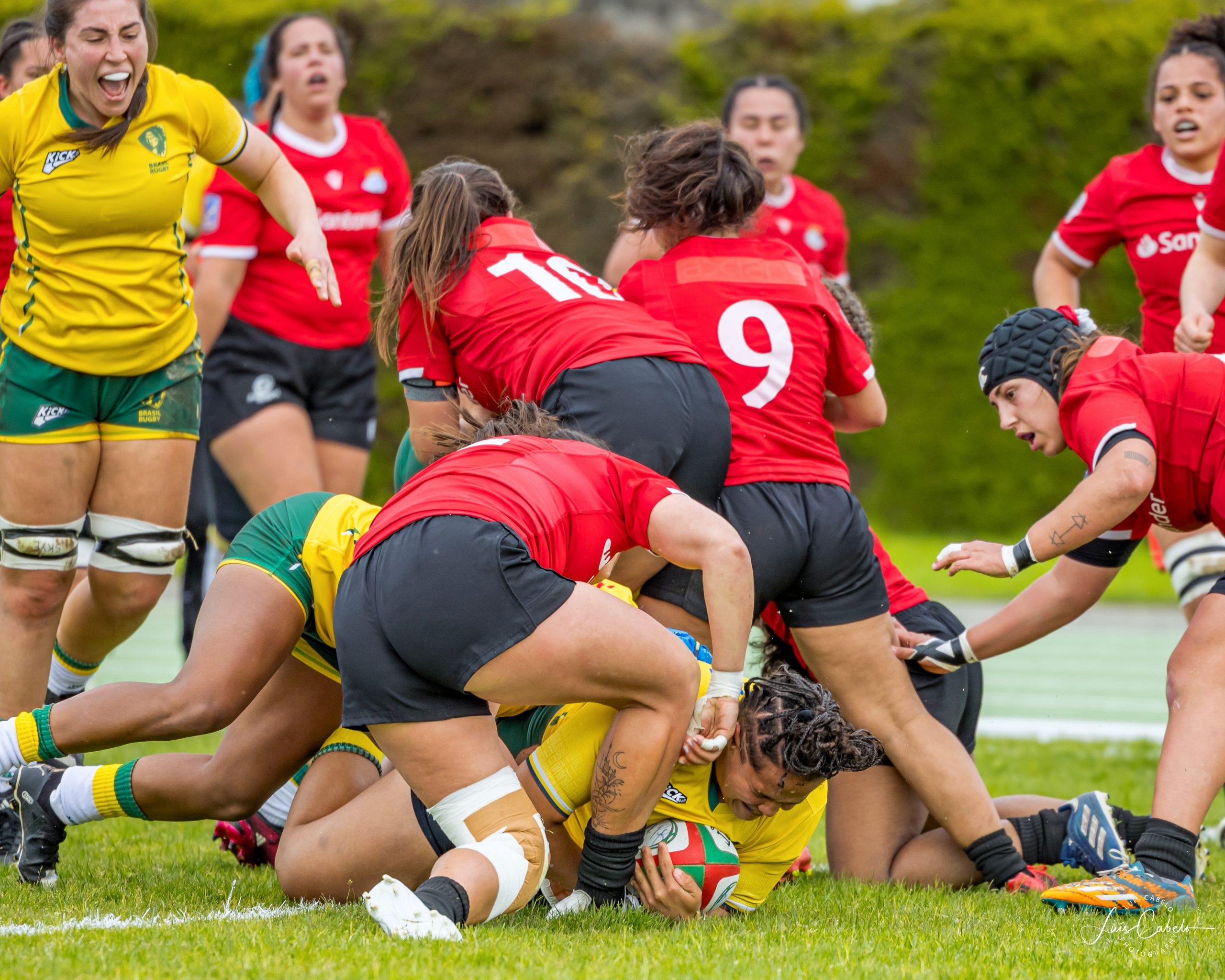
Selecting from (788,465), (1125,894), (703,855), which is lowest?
(1125,894)

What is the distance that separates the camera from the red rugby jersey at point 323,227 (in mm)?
6152

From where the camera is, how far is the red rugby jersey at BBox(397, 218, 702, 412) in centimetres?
398

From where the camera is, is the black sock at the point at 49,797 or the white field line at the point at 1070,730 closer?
the black sock at the point at 49,797

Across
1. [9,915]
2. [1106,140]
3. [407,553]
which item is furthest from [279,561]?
[1106,140]

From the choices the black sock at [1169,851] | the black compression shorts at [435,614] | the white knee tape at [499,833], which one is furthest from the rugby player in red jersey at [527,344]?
the black sock at [1169,851]

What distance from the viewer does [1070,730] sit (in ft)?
23.2

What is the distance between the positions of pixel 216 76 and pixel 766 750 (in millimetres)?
13811

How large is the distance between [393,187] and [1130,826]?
4247 millimetres

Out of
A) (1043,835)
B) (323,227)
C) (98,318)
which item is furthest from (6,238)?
(1043,835)

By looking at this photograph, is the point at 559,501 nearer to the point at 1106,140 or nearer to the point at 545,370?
the point at 545,370

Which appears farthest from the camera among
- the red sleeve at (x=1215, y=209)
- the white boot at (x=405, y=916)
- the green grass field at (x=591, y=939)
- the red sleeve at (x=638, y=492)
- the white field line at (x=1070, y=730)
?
the white field line at (x=1070, y=730)

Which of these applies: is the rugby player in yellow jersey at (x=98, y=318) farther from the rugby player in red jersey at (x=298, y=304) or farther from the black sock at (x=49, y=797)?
the rugby player in red jersey at (x=298, y=304)

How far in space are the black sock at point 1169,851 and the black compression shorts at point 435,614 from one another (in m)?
1.76

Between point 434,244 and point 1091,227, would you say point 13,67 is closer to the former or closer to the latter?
point 434,244
